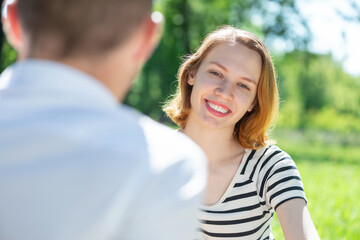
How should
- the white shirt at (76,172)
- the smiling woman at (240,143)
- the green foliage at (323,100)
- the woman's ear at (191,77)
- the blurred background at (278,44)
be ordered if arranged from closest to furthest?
1. the white shirt at (76,172)
2. the smiling woman at (240,143)
3. the woman's ear at (191,77)
4. the blurred background at (278,44)
5. the green foliage at (323,100)

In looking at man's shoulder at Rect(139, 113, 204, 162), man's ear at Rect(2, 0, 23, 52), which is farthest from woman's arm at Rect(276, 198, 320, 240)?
man's ear at Rect(2, 0, 23, 52)

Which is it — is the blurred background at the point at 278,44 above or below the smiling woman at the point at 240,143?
above

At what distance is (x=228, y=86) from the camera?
2.71m

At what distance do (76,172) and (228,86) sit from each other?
194 cm

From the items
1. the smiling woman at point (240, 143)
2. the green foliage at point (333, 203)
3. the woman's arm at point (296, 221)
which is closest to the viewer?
the woman's arm at point (296, 221)

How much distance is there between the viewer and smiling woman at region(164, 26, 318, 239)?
2473 millimetres

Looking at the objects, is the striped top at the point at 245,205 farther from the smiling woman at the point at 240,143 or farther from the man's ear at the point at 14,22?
the man's ear at the point at 14,22

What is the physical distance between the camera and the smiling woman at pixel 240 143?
247 cm

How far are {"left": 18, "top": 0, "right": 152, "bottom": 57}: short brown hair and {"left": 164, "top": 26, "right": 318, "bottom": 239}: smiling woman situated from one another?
1.70m

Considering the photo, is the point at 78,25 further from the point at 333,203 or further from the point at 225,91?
the point at 333,203

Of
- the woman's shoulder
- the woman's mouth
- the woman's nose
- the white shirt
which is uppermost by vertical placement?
the woman's nose

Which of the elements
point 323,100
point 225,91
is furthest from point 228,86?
point 323,100

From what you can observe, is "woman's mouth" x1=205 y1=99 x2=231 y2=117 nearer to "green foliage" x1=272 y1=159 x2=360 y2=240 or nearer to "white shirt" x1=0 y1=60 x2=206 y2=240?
"white shirt" x1=0 y1=60 x2=206 y2=240

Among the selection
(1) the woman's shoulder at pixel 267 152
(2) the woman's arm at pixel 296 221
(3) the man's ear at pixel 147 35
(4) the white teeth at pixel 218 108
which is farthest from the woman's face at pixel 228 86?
(3) the man's ear at pixel 147 35
